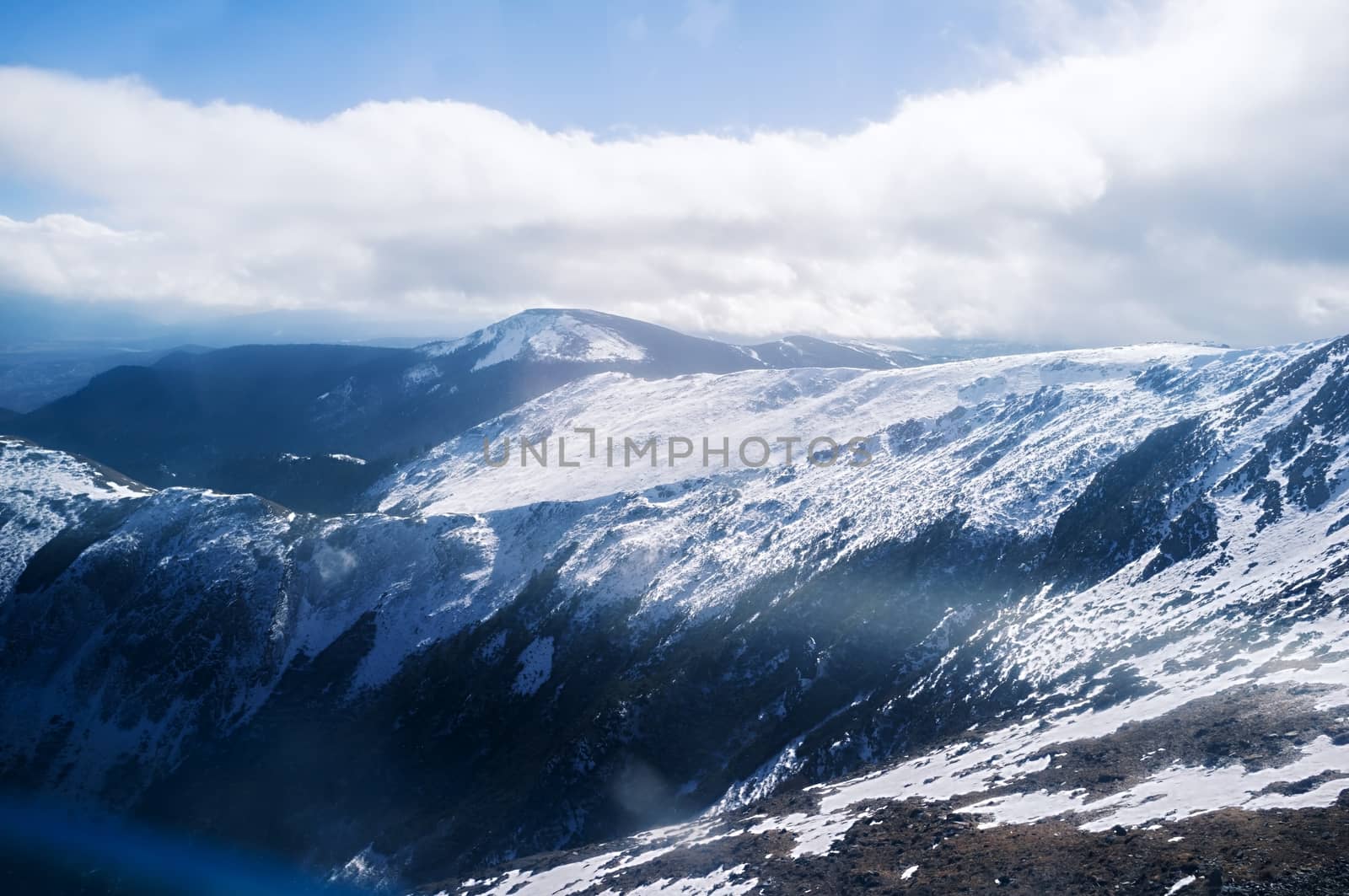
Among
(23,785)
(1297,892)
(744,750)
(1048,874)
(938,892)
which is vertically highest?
(1297,892)

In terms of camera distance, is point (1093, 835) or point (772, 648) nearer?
point (1093, 835)

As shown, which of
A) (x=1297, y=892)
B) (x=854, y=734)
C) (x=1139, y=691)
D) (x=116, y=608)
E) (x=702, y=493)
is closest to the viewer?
(x=1297, y=892)

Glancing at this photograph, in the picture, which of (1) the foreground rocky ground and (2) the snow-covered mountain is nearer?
(1) the foreground rocky ground

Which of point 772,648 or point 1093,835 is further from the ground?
point 1093,835

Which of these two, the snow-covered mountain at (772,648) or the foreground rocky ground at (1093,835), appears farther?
the snow-covered mountain at (772,648)

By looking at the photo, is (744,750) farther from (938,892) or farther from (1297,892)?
(1297,892)

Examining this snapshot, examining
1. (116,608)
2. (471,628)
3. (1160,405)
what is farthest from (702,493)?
(116,608)

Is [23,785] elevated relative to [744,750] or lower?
lower

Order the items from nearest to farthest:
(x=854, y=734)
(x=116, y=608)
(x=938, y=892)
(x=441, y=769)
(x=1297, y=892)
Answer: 1. (x=1297, y=892)
2. (x=938, y=892)
3. (x=854, y=734)
4. (x=441, y=769)
5. (x=116, y=608)
